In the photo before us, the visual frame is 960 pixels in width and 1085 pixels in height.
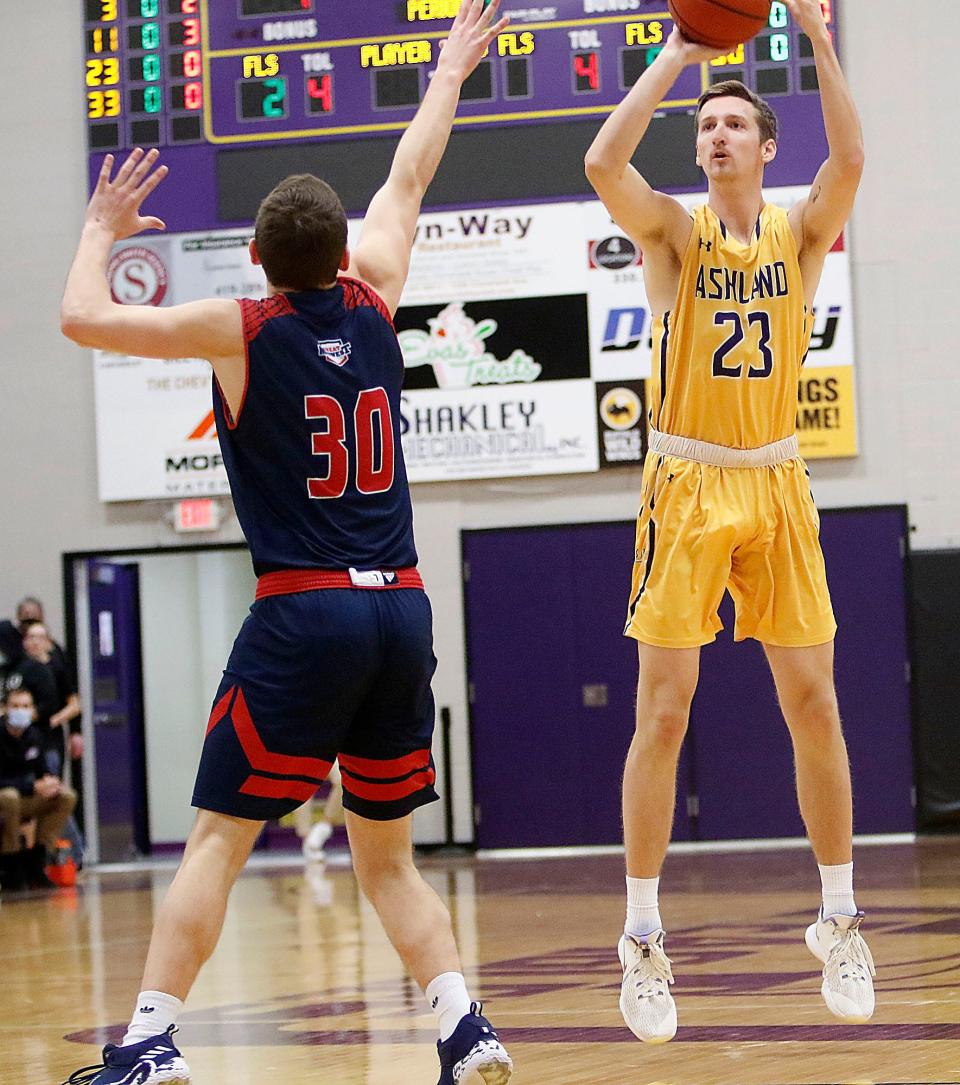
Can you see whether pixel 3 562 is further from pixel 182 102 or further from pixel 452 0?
pixel 452 0

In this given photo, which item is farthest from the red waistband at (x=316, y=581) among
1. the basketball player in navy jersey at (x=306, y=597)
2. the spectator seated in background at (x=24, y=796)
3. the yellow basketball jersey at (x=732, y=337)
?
the spectator seated in background at (x=24, y=796)

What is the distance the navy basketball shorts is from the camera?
10.8ft

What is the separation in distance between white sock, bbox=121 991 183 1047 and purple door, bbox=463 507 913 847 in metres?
9.60

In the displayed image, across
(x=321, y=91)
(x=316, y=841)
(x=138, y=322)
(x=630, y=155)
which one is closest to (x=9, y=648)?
(x=316, y=841)

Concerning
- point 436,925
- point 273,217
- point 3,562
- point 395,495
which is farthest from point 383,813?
point 3,562

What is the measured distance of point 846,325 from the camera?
12.7 metres

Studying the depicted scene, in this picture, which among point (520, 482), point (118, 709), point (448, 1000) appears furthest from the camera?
point (118, 709)

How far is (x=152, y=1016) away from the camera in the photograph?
320cm

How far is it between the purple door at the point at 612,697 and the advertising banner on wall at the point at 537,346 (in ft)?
2.24

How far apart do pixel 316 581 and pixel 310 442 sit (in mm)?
276

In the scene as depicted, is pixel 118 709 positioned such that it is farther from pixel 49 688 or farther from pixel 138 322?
pixel 138 322

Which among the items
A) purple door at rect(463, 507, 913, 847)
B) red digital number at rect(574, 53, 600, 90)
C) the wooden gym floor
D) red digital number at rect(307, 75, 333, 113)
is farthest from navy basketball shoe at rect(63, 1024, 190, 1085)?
red digital number at rect(307, 75, 333, 113)

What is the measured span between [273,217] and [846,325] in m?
9.90

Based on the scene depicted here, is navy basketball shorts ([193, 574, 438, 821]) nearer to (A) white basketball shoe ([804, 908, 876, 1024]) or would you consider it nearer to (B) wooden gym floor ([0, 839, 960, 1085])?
(B) wooden gym floor ([0, 839, 960, 1085])
